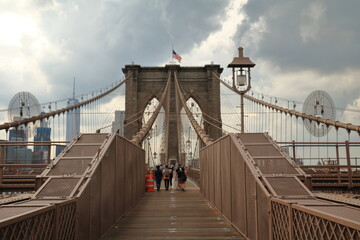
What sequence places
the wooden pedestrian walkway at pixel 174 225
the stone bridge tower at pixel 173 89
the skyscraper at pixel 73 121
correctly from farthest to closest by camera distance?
the stone bridge tower at pixel 173 89
the skyscraper at pixel 73 121
the wooden pedestrian walkway at pixel 174 225

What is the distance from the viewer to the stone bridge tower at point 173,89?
43562mm

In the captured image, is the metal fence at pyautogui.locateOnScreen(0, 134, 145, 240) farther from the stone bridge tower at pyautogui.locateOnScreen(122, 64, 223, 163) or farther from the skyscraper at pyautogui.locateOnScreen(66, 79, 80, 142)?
the stone bridge tower at pyautogui.locateOnScreen(122, 64, 223, 163)

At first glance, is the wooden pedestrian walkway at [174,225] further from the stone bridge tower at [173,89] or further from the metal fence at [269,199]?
the stone bridge tower at [173,89]

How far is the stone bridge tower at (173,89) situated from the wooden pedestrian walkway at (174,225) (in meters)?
33.3

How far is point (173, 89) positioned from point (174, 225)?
37.1 m

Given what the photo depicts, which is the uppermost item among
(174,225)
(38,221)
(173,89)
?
(173,89)

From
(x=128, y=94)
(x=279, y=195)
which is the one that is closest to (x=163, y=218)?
(x=279, y=195)

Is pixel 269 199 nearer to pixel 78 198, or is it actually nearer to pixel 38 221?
pixel 78 198

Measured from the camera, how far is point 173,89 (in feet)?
145

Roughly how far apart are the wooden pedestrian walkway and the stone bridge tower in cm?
3335

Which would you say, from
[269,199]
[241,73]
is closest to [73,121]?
[241,73]

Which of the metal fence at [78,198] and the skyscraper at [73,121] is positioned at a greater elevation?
the skyscraper at [73,121]

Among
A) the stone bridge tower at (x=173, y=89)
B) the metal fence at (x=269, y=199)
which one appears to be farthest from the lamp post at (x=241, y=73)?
the stone bridge tower at (x=173, y=89)

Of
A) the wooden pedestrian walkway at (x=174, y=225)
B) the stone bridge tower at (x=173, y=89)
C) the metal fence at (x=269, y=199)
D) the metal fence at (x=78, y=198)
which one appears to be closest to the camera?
the metal fence at (x=269, y=199)
